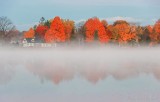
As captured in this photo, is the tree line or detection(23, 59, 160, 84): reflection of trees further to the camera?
the tree line

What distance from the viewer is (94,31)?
62.6 metres

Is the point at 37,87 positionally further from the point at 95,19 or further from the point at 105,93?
the point at 95,19

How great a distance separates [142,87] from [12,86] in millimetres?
4794

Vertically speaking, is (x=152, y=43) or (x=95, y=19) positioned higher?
(x=95, y=19)

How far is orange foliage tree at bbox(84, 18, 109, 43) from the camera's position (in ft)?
204

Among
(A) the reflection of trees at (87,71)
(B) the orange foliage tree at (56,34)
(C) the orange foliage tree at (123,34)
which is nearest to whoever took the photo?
(A) the reflection of trees at (87,71)

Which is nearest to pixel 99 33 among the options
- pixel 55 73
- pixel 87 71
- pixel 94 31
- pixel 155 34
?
pixel 94 31

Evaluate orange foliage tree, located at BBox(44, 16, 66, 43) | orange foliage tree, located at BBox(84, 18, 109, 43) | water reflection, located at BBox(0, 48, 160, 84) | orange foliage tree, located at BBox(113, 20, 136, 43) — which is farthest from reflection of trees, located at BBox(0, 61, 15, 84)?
orange foliage tree, located at BBox(113, 20, 136, 43)

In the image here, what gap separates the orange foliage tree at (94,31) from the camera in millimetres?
62188

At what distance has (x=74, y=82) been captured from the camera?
14.4 meters

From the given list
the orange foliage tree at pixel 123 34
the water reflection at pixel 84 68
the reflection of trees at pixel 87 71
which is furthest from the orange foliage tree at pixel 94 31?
the reflection of trees at pixel 87 71

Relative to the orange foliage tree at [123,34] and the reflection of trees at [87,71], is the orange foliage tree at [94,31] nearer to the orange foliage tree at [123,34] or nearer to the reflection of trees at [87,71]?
the orange foliage tree at [123,34]

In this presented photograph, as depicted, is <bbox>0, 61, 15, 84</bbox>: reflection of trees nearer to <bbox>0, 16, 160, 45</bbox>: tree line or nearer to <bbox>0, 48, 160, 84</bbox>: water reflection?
<bbox>0, 48, 160, 84</bbox>: water reflection

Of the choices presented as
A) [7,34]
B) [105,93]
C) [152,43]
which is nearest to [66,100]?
[105,93]
